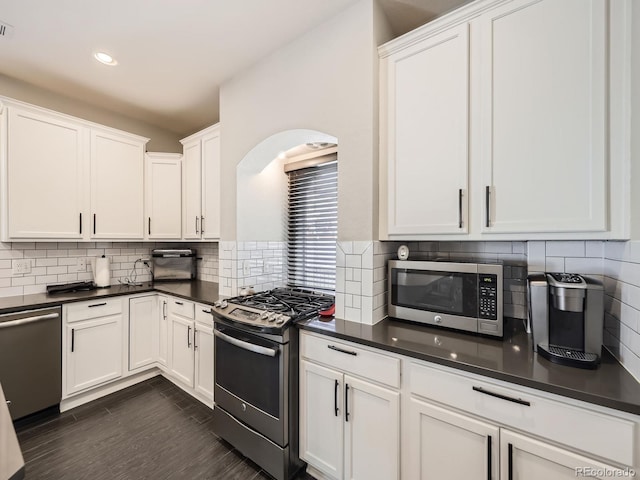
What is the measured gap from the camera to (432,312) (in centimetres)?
156

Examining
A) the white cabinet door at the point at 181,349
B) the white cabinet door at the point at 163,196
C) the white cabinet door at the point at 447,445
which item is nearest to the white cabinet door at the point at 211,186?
the white cabinet door at the point at 163,196

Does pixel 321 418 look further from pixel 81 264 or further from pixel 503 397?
pixel 81 264

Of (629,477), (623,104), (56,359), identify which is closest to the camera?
(629,477)

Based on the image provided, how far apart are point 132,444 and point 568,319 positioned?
2.77 metres

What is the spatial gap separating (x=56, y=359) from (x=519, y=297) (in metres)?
3.48

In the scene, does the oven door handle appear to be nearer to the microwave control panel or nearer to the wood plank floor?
the wood plank floor

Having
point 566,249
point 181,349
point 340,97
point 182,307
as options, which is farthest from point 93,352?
point 566,249

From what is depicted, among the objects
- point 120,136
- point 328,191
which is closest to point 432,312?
point 328,191

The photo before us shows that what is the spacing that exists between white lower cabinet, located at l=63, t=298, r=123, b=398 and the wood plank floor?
24 centimetres

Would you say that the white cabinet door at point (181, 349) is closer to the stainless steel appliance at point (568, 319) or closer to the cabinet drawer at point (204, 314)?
the cabinet drawer at point (204, 314)

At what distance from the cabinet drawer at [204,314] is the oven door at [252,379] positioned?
1.00ft

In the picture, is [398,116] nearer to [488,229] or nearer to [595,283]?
[488,229]

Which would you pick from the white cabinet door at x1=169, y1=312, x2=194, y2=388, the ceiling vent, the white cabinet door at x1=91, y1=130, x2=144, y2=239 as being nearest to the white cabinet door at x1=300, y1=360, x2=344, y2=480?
the white cabinet door at x1=169, y1=312, x2=194, y2=388

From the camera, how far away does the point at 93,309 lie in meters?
2.44
